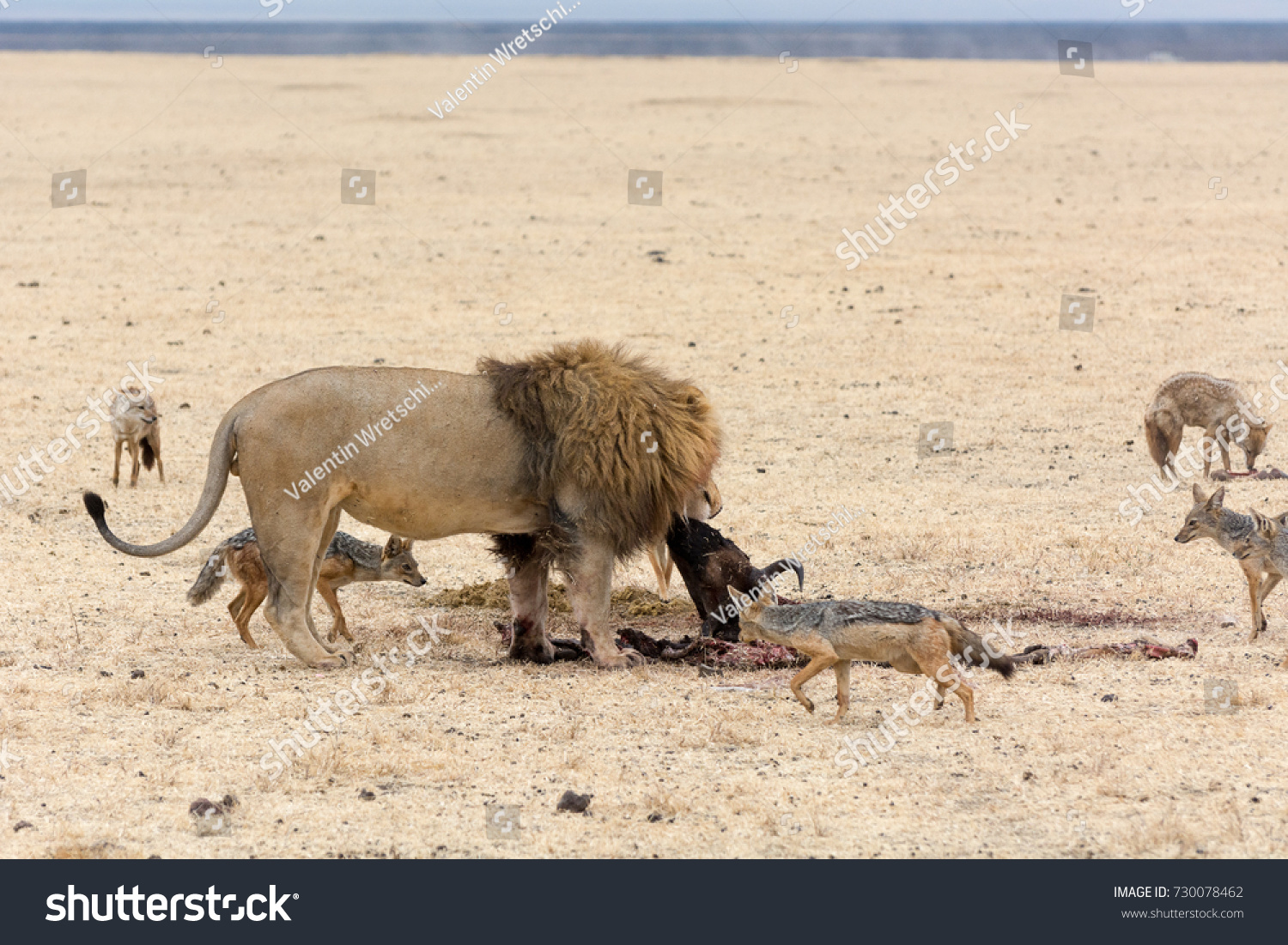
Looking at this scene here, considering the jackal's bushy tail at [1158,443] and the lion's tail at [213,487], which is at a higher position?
the jackal's bushy tail at [1158,443]

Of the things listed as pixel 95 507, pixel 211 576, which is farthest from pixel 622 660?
pixel 95 507

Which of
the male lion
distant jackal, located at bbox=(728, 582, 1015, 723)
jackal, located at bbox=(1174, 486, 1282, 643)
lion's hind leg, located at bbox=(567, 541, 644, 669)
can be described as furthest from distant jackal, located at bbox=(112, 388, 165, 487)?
jackal, located at bbox=(1174, 486, 1282, 643)

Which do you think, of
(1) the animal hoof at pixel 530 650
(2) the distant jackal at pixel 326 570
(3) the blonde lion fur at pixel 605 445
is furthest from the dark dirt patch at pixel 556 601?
(3) the blonde lion fur at pixel 605 445

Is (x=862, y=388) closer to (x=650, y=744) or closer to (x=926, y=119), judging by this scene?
(x=650, y=744)

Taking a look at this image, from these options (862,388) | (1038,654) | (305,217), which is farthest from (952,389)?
(305,217)

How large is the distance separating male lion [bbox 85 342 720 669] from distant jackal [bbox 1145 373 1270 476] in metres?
5.83

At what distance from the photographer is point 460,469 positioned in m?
8.95

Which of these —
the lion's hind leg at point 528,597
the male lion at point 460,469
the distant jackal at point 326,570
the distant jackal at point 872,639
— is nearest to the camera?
the distant jackal at point 872,639

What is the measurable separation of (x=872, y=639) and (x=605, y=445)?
2.07 meters

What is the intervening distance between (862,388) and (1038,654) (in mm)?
8154

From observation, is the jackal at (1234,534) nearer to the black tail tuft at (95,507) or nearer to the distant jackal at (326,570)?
the distant jackal at (326,570)

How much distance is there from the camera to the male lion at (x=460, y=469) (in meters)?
8.80

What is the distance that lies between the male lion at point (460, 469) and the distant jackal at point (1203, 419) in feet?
19.1

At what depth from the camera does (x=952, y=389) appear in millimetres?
16562
